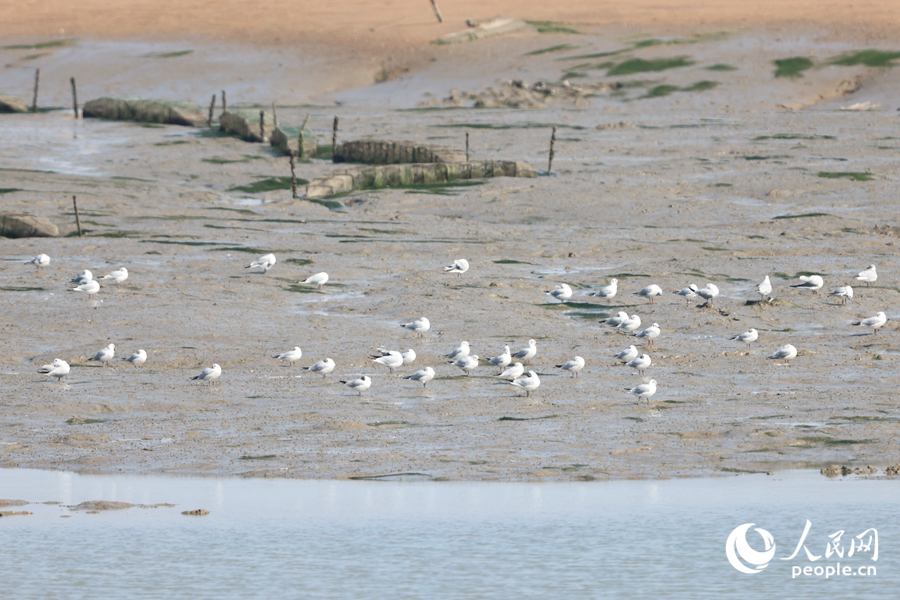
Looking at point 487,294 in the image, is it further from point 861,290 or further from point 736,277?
point 861,290

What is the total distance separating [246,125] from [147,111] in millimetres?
8626

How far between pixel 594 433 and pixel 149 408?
5.81 metres

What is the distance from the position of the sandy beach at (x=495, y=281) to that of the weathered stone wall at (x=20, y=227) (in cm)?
78

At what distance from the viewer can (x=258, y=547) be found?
11547 mm

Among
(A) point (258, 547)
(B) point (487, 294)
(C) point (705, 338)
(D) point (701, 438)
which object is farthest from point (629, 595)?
(B) point (487, 294)

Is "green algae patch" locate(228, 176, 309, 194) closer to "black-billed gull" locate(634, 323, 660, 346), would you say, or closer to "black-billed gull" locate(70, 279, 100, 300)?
Result: "black-billed gull" locate(70, 279, 100, 300)

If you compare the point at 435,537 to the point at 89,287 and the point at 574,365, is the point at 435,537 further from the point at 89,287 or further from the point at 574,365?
the point at 89,287

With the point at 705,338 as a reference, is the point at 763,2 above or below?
above

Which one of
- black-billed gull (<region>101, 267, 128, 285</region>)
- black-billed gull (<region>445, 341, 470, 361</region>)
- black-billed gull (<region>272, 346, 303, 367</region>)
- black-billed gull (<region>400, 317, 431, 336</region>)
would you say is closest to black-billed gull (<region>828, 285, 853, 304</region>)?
black-billed gull (<region>400, 317, 431, 336</region>)

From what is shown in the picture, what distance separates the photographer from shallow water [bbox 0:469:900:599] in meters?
10.6

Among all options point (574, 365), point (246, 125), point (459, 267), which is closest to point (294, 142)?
point (246, 125)

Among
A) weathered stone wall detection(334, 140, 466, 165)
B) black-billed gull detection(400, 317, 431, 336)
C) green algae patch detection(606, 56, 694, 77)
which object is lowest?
black-billed gull detection(400, 317, 431, 336)

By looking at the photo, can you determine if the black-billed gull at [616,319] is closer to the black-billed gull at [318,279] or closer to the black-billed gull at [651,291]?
the black-billed gull at [651,291]

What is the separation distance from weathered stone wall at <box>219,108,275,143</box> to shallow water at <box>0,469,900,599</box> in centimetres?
3592
